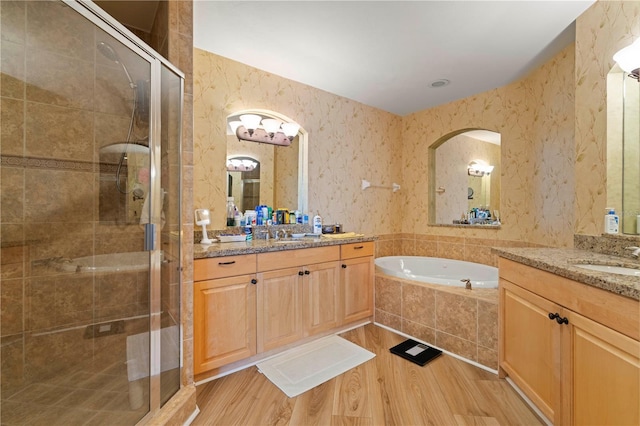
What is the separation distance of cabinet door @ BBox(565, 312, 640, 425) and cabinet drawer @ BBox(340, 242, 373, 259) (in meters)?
1.62

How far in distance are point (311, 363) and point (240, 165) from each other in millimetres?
1838

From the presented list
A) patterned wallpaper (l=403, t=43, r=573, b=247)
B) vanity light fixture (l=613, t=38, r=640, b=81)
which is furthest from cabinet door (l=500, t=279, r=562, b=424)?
vanity light fixture (l=613, t=38, r=640, b=81)

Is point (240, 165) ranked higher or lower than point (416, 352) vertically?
higher

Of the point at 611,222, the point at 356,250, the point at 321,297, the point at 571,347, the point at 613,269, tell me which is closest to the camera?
the point at 571,347

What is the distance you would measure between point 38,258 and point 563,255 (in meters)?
3.16

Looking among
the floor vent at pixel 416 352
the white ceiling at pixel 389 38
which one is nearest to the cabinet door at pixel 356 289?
the floor vent at pixel 416 352

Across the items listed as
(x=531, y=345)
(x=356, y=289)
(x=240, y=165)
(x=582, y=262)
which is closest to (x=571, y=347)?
(x=531, y=345)

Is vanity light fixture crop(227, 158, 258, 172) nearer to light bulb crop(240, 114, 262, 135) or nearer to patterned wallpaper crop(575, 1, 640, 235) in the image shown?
light bulb crop(240, 114, 262, 135)

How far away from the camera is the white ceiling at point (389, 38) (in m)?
1.85

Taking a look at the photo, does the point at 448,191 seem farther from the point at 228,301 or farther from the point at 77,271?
the point at 77,271

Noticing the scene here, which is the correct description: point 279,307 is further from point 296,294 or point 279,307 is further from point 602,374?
A: point 602,374

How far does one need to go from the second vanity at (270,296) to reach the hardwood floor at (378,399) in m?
0.23

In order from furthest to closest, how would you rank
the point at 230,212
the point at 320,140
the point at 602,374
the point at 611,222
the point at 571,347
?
the point at 320,140, the point at 230,212, the point at 611,222, the point at 571,347, the point at 602,374

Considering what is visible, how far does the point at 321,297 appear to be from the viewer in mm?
2408
